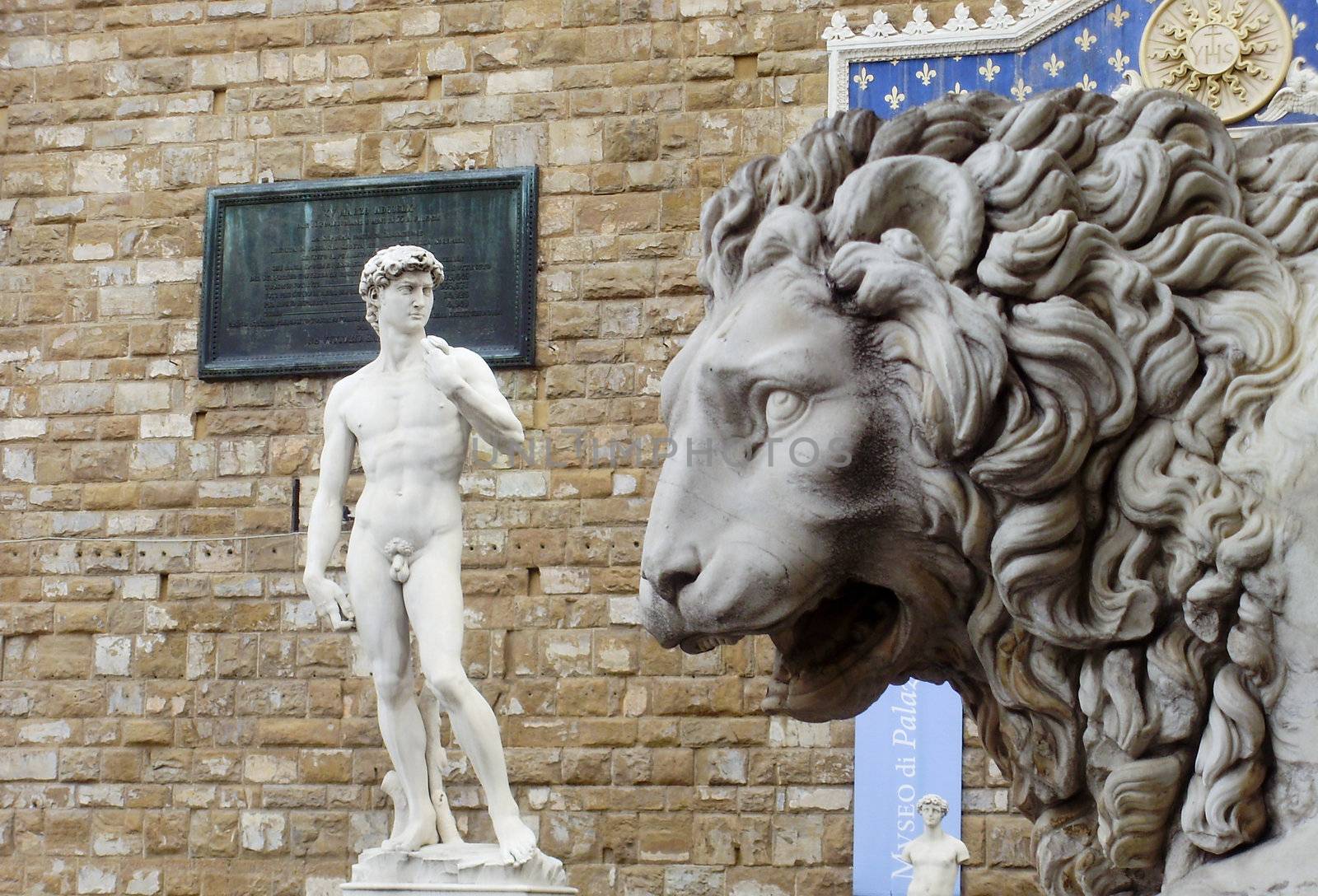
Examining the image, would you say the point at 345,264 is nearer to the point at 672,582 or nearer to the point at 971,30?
the point at 971,30

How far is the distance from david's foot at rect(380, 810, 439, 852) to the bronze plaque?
10.1 feet

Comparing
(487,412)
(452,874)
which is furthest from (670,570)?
(452,874)

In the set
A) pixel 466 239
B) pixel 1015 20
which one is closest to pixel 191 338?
pixel 466 239

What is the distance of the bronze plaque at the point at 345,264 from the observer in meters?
9.79

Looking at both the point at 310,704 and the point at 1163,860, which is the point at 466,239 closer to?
the point at 310,704

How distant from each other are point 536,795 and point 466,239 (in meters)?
2.82

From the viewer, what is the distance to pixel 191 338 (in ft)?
33.3

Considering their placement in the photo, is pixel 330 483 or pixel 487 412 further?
pixel 330 483

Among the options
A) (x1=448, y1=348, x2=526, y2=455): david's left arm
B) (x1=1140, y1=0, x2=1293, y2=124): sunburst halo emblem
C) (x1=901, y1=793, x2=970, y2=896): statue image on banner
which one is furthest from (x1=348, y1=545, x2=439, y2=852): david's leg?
(x1=1140, y1=0, x2=1293, y2=124): sunburst halo emblem

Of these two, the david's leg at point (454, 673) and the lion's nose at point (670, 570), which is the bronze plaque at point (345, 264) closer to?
the david's leg at point (454, 673)

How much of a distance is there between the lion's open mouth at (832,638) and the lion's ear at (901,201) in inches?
6.8

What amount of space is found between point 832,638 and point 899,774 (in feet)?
25.9

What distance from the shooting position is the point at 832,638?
0.96 metres

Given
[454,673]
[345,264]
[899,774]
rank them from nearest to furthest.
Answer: [454,673]
[899,774]
[345,264]
